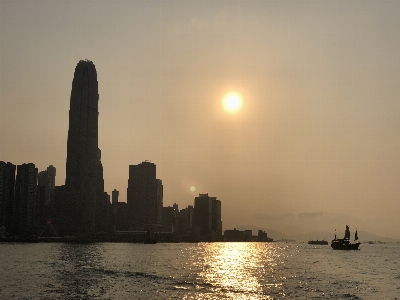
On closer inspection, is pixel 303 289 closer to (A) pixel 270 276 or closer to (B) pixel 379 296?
(B) pixel 379 296

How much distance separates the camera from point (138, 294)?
74562 mm

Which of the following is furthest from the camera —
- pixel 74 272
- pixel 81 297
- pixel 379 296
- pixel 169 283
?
pixel 74 272

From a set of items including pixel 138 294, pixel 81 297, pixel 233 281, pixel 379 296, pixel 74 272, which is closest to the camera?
pixel 81 297

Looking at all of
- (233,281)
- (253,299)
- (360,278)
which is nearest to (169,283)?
(233,281)

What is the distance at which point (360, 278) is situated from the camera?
10894 cm

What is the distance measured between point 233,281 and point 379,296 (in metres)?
28.7

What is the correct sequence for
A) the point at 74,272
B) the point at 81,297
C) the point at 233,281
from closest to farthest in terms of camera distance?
the point at 81,297 → the point at 233,281 → the point at 74,272

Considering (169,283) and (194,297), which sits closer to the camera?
(194,297)

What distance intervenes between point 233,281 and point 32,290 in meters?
40.0

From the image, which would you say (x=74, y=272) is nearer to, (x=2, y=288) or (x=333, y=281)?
(x=2, y=288)

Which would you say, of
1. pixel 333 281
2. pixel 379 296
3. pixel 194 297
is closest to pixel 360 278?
pixel 333 281

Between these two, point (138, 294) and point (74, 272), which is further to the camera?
point (74, 272)

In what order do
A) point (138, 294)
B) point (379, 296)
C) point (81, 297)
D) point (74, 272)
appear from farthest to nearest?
1. point (74, 272)
2. point (379, 296)
3. point (138, 294)
4. point (81, 297)

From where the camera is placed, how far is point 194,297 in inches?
2832
